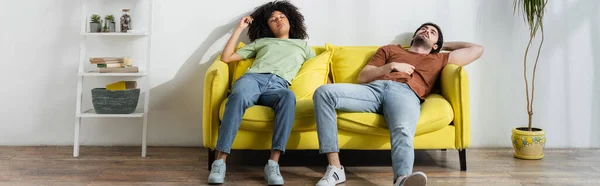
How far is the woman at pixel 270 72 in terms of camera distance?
9.85 feet

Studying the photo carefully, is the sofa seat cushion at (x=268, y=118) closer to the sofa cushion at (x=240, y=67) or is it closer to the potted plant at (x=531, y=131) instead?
the sofa cushion at (x=240, y=67)

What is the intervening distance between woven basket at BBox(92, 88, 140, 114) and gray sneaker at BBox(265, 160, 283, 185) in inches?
44.3

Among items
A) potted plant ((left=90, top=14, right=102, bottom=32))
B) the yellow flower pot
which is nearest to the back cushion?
the yellow flower pot

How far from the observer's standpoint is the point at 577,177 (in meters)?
3.15

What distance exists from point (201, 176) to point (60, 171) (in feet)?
2.51

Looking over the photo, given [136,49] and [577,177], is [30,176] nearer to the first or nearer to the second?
[136,49]

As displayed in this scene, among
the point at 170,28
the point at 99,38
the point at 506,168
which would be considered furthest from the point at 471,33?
the point at 99,38

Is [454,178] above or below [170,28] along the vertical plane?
A: below

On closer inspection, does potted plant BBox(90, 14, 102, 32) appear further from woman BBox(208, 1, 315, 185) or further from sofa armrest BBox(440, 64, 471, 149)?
sofa armrest BBox(440, 64, 471, 149)

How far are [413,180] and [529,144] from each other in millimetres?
1255

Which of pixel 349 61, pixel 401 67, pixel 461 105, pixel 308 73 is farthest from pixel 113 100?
pixel 461 105

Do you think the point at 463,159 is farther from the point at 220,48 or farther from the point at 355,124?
the point at 220,48

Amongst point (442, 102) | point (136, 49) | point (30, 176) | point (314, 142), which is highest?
point (136, 49)

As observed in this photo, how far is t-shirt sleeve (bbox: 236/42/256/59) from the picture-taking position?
360cm
